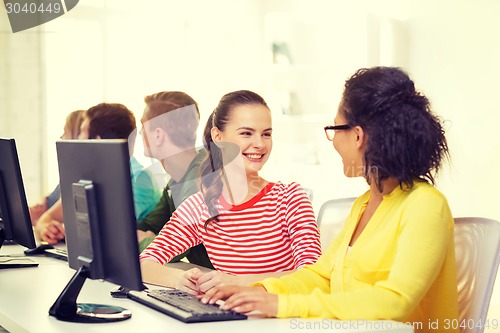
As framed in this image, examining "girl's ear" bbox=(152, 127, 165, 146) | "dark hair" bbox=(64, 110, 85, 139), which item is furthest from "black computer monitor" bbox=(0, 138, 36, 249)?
"dark hair" bbox=(64, 110, 85, 139)

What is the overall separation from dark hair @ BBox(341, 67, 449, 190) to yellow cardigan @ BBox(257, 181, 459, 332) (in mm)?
61

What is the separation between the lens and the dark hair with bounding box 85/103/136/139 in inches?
137

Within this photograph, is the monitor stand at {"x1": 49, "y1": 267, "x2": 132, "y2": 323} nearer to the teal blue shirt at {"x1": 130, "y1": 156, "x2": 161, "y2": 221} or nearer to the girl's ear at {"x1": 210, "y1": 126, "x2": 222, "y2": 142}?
the girl's ear at {"x1": 210, "y1": 126, "x2": 222, "y2": 142}

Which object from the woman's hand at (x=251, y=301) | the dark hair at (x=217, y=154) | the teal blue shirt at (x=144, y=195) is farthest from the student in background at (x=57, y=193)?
the woman's hand at (x=251, y=301)

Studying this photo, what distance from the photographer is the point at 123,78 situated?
5125 millimetres

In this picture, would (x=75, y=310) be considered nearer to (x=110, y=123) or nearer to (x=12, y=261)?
(x=12, y=261)

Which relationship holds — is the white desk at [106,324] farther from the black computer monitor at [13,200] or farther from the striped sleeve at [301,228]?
the striped sleeve at [301,228]

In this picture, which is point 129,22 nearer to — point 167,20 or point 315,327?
point 167,20

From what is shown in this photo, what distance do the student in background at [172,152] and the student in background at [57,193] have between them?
0.76m

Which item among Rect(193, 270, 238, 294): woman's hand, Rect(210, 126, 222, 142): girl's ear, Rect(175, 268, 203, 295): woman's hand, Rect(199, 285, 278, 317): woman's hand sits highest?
Rect(210, 126, 222, 142): girl's ear

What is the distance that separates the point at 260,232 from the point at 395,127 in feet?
2.48

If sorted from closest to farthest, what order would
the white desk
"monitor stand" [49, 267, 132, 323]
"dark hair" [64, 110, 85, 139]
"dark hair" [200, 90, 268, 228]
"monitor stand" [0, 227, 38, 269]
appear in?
the white desk
"monitor stand" [49, 267, 132, 323]
"dark hair" [200, 90, 268, 228]
"monitor stand" [0, 227, 38, 269]
"dark hair" [64, 110, 85, 139]

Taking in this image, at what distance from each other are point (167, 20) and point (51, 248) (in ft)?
8.69

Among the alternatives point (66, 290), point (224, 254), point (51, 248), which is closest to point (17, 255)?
point (51, 248)
